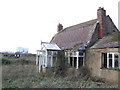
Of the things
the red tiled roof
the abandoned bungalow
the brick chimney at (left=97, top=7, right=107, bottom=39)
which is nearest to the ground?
the abandoned bungalow

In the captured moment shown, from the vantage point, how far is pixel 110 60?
16.4m

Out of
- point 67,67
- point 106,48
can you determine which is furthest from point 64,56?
point 106,48

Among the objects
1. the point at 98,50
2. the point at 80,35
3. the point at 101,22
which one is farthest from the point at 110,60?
the point at 80,35

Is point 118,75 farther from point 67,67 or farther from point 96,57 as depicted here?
point 67,67

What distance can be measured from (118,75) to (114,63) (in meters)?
1.32

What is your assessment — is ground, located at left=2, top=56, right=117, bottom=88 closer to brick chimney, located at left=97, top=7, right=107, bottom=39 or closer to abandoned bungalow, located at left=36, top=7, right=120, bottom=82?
abandoned bungalow, located at left=36, top=7, right=120, bottom=82

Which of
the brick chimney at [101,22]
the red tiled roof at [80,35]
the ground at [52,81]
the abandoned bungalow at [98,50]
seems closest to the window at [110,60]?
the abandoned bungalow at [98,50]

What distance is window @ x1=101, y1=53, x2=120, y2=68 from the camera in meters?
15.6

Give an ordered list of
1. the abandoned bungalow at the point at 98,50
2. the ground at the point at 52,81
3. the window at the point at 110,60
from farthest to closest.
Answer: the abandoned bungalow at the point at 98,50
the window at the point at 110,60
the ground at the point at 52,81

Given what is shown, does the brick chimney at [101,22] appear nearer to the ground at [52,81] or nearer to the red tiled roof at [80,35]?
the red tiled roof at [80,35]

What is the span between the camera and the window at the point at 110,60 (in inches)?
616

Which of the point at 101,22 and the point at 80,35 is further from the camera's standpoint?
the point at 80,35

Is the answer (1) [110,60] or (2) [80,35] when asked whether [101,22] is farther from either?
(1) [110,60]

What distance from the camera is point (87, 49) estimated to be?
1956 cm
